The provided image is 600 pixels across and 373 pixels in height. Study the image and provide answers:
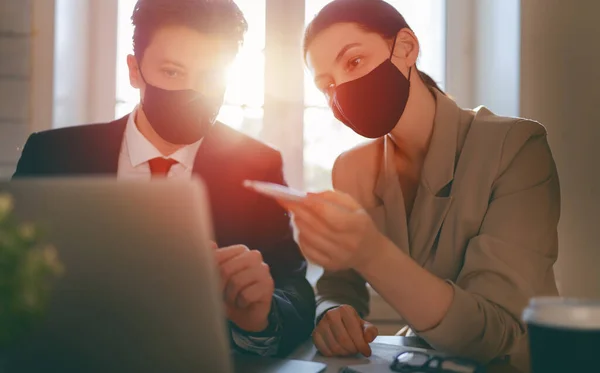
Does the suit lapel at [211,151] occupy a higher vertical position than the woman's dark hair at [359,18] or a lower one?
lower

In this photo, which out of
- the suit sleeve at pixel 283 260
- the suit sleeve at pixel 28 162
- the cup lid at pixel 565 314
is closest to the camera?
the cup lid at pixel 565 314

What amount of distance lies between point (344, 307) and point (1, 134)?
3.00 feet

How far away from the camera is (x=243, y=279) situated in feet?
2.71

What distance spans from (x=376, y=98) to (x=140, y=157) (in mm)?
488

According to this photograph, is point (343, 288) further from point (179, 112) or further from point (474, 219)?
point (179, 112)

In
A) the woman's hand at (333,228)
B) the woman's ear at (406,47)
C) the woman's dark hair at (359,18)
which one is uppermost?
the woman's dark hair at (359,18)

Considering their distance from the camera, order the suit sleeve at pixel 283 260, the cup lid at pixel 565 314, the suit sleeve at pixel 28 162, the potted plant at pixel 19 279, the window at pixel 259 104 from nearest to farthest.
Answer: the potted plant at pixel 19 279, the cup lid at pixel 565 314, the suit sleeve at pixel 283 260, the suit sleeve at pixel 28 162, the window at pixel 259 104

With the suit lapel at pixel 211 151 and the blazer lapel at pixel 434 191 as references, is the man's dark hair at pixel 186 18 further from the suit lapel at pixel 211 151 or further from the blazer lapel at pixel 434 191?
the blazer lapel at pixel 434 191

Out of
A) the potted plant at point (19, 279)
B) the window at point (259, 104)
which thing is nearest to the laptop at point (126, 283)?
the potted plant at point (19, 279)

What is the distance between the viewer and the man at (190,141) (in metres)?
1.14

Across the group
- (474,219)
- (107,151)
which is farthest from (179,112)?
(474,219)

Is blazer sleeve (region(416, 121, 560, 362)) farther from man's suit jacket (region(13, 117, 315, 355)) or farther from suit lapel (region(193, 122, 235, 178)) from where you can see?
suit lapel (region(193, 122, 235, 178))

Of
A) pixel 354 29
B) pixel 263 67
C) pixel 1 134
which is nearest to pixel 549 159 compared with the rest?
pixel 354 29

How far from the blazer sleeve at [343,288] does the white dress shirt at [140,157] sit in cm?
32
